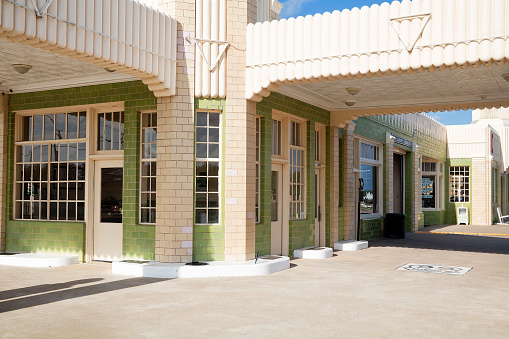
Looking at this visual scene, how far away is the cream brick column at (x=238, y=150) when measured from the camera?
10594 mm

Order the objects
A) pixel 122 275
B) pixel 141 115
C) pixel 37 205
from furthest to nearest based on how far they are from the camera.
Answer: pixel 37 205 → pixel 141 115 → pixel 122 275

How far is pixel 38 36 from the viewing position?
296 inches

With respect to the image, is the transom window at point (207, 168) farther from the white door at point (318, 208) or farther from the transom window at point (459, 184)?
the transom window at point (459, 184)

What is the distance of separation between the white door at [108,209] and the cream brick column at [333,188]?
19.5 feet

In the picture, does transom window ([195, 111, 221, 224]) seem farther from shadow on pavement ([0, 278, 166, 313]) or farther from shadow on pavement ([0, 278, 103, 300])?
shadow on pavement ([0, 278, 103, 300])

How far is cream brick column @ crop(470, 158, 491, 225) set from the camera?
2747 cm

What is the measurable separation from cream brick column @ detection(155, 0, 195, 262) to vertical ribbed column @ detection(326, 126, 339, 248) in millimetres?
5518

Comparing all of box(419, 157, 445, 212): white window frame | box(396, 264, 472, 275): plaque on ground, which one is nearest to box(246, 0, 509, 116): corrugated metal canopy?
box(396, 264, 472, 275): plaque on ground

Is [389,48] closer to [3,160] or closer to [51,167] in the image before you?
[51,167]

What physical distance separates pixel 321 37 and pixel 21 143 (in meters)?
7.32

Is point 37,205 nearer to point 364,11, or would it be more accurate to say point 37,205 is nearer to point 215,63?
point 215,63

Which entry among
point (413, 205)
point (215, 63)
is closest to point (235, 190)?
point (215, 63)

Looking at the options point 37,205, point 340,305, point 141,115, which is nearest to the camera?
point 340,305

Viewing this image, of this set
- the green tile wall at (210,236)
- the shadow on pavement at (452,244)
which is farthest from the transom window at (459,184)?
the green tile wall at (210,236)
